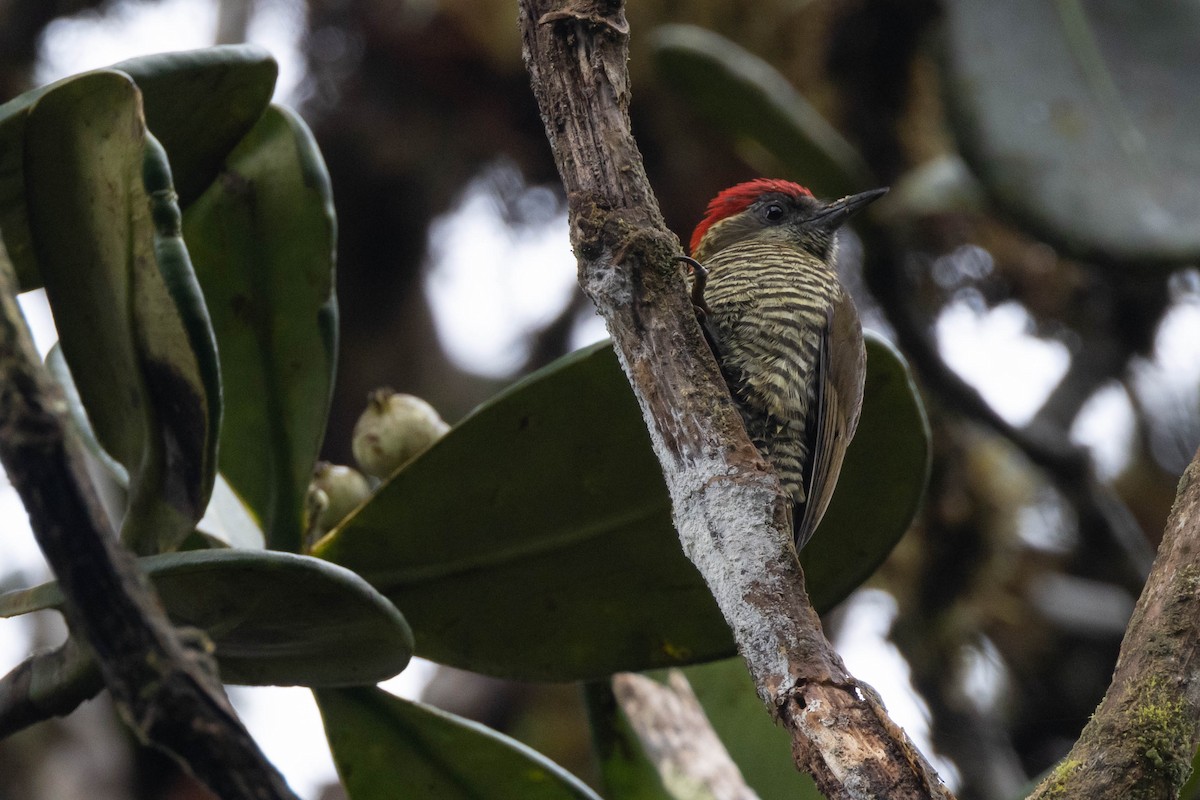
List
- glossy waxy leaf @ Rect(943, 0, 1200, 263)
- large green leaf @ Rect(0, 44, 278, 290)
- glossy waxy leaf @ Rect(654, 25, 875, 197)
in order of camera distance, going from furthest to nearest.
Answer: glossy waxy leaf @ Rect(654, 25, 875, 197), glossy waxy leaf @ Rect(943, 0, 1200, 263), large green leaf @ Rect(0, 44, 278, 290)

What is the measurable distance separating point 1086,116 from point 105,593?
2.50 metres

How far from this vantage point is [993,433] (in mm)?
3801

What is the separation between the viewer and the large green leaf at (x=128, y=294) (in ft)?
4.57

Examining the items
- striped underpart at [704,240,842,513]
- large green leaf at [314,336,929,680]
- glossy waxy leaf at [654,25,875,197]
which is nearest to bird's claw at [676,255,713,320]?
striped underpart at [704,240,842,513]

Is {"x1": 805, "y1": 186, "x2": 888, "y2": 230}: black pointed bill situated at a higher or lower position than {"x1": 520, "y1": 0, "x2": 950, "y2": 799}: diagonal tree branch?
higher

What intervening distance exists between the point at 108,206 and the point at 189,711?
78cm

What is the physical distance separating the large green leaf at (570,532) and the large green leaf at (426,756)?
0.10 meters

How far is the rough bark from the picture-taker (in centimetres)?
135

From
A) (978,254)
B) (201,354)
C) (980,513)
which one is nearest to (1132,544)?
(980,513)

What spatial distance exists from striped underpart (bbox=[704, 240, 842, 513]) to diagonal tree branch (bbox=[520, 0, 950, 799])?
980 mm

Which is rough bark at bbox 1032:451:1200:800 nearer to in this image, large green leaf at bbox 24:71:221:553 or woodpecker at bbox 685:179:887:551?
woodpecker at bbox 685:179:887:551

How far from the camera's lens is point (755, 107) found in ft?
12.1

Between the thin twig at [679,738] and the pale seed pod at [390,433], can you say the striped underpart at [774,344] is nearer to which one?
the thin twig at [679,738]

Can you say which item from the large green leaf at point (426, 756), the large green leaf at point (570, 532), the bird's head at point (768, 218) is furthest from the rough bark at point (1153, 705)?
→ the bird's head at point (768, 218)
